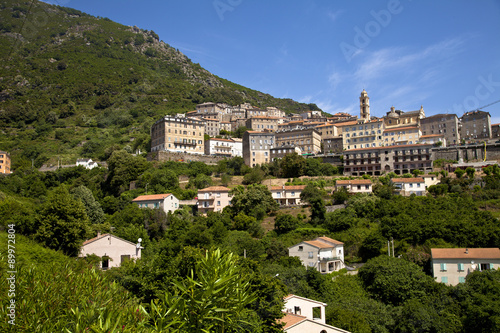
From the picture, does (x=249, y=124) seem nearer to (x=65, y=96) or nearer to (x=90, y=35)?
(x=65, y=96)

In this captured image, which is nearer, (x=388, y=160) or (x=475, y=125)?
(x=388, y=160)

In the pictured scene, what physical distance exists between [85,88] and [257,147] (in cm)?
6478

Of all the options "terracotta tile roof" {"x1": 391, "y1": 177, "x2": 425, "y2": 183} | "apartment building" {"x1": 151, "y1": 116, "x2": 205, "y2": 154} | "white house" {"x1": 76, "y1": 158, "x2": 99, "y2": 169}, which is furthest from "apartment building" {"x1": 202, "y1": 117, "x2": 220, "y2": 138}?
"terracotta tile roof" {"x1": 391, "y1": 177, "x2": 425, "y2": 183}

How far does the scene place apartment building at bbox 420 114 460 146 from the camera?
78000 millimetres

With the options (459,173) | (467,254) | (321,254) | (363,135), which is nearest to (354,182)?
(459,173)

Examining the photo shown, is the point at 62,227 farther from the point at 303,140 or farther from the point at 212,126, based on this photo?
the point at 212,126

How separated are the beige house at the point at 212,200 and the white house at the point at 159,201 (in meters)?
3.26

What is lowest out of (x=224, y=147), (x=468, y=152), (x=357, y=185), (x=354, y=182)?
(x=357, y=185)

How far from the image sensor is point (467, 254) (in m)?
31.9

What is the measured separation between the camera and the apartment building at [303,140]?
81125 millimetres

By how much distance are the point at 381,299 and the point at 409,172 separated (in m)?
38.5

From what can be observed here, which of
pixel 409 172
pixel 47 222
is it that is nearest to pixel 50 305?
pixel 47 222

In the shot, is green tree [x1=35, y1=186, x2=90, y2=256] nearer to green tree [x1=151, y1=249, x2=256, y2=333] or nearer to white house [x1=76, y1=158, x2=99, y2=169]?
green tree [x1=151, y1=249, x2=256, y2=333]

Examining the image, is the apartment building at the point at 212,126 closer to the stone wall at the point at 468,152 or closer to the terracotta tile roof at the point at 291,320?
the stone wall at the point at 468,152
